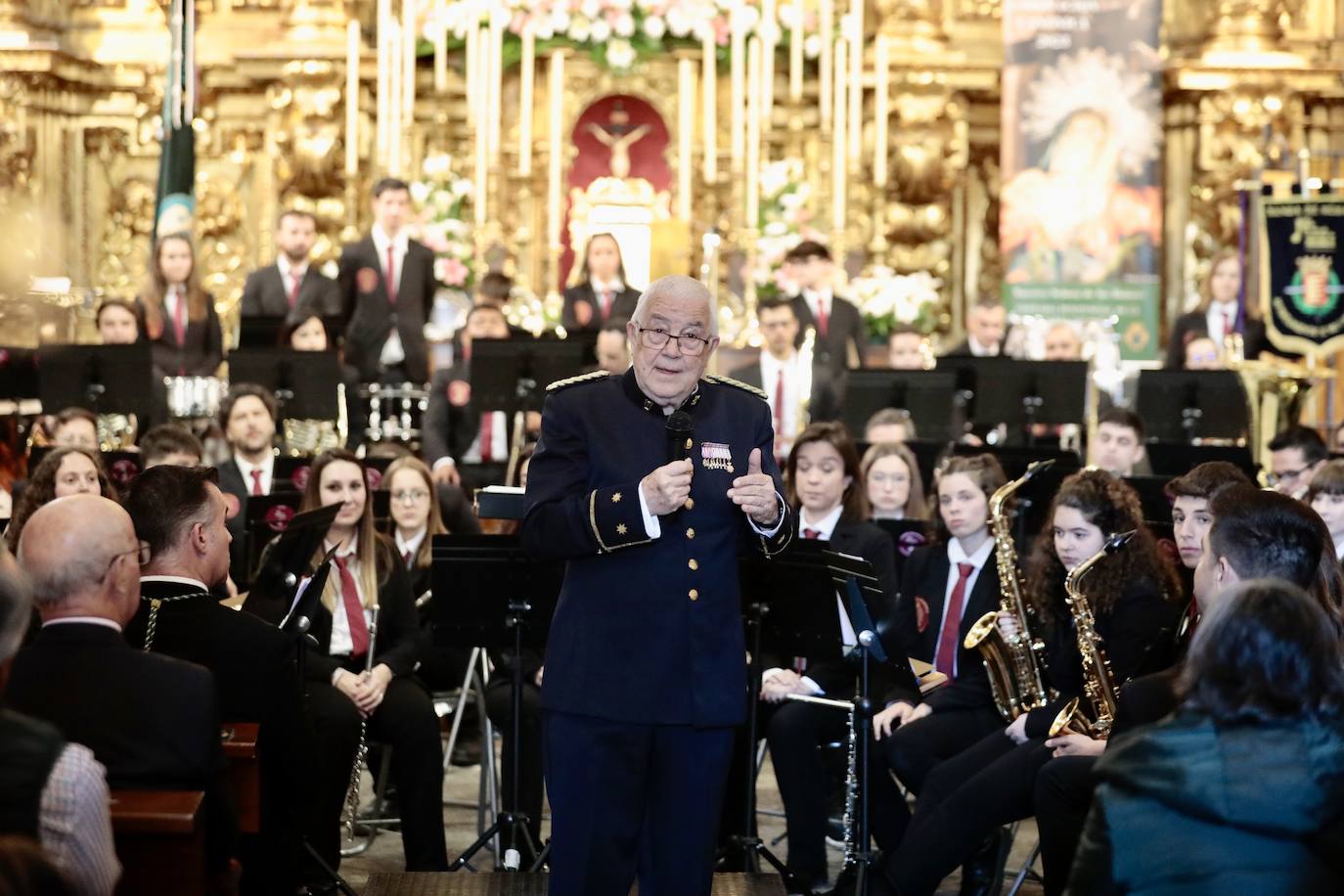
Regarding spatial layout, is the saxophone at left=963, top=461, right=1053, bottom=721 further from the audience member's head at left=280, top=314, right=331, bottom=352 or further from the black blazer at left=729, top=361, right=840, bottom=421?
the audience member's head at left=280, top=314, right=331, bottom=352

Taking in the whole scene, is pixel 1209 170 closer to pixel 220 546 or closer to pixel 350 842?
pixel 350 842

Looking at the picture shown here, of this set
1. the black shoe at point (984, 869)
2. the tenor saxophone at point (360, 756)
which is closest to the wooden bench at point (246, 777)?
the tenor saxophone at point (360, 756)

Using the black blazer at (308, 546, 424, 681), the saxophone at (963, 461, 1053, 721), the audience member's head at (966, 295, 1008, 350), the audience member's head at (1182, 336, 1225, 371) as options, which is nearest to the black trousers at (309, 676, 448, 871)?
the black blazer at (308, 546, 424, 681)

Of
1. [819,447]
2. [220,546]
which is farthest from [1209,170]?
[220,546]

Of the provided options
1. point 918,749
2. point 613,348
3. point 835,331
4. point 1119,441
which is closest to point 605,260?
point 835,331

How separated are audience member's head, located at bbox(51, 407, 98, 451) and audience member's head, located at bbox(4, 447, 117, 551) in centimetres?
124

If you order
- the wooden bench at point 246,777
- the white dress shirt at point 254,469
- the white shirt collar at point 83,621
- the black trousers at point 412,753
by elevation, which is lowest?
the black trousers at point 412,753

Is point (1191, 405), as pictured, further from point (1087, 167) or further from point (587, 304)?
point (1087, 167)

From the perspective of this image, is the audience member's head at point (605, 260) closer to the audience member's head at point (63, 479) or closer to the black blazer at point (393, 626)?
the black blazer at point (393, 626)

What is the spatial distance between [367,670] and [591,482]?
250 centimetres

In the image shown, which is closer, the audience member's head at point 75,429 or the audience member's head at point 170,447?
the audience member's head at point 170,447

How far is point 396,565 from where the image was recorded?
6.77 meters

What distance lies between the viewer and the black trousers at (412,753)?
6141 millimetres

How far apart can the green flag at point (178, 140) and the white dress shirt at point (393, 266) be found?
1176 mm
